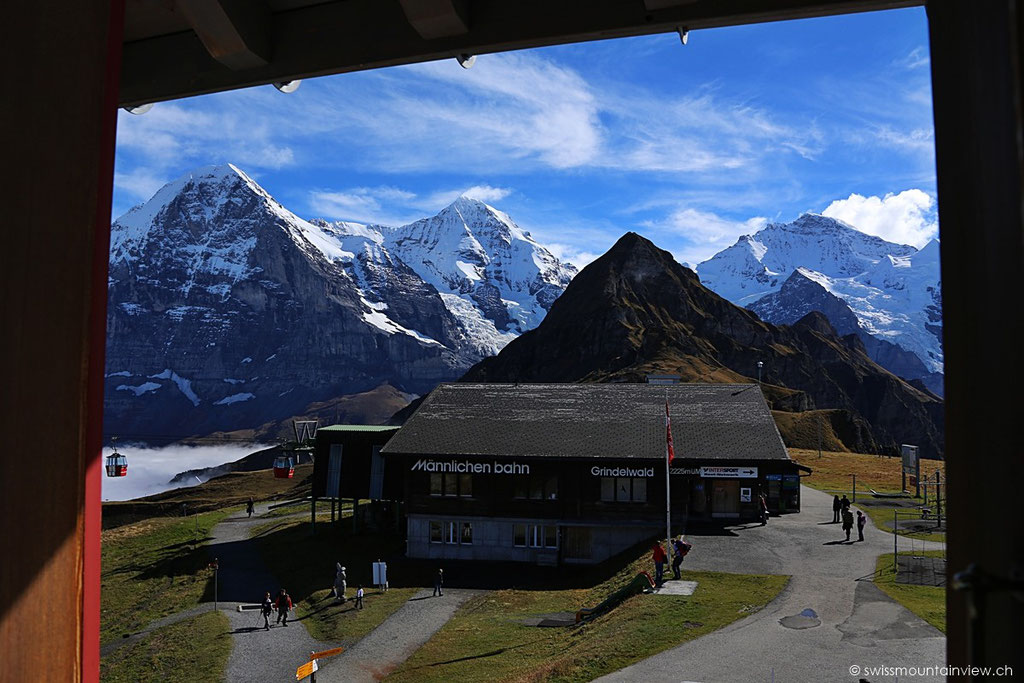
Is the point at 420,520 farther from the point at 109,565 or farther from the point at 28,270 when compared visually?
the point at 28,270

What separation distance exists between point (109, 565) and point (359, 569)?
729 inches

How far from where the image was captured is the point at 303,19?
5.52 metres

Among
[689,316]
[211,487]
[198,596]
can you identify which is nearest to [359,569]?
[198,596]

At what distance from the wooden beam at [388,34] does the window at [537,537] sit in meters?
35.7

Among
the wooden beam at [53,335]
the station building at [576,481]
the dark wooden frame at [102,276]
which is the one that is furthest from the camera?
the station building at [576,481]

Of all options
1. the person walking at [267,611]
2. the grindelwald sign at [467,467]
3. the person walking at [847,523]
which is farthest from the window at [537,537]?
the person walking at [847,523]

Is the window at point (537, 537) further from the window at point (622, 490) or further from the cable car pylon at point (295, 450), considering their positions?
the cable car pylon at point (295, 450)

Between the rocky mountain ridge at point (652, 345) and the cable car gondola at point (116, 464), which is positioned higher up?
the rocky mountain ridge at point (652, 345)

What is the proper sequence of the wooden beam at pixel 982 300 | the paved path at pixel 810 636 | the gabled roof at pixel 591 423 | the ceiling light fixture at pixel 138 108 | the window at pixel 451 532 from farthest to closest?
the window at pixel 451 532 < the gabled roof at pixel 591 423 < the paved path at pixel 810 636 < the ceiling light fixture at pixel 138 108 < the wooden beam at pixel 982 300

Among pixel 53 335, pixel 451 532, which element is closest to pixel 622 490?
pixel 451 532

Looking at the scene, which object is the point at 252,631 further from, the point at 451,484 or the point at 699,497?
the point at 699,497

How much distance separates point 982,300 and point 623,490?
37.6m

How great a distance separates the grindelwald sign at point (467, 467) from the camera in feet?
131

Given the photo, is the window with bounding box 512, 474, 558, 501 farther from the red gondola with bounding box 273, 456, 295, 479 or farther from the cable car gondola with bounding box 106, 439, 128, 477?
the cable car gondola with bounding box 106, 439, 128, 477
